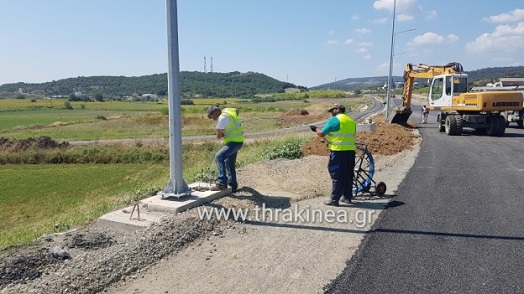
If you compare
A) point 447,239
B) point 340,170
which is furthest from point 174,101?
point 447,239

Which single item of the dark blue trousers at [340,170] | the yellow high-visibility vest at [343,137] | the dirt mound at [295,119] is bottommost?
the dirt mound at [295,119]

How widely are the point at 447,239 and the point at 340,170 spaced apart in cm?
222

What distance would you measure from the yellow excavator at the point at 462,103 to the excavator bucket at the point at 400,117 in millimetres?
2213

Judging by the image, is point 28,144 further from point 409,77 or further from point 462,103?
point 462,103

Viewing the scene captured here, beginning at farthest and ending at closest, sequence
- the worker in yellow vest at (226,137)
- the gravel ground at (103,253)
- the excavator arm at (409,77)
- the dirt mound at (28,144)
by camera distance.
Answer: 1. the dirt mound at (28,144)
2. the excavator arm at (409,77)
3. the worker in yellow vest at (226,137)
4. the gravel ground at (103,253)

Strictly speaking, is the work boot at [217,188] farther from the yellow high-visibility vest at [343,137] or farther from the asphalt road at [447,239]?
the asphalt road at [447,239]

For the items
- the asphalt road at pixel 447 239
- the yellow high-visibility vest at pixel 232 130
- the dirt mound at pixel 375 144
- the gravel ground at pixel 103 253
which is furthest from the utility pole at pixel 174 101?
the dirt mound at pixel 375 144

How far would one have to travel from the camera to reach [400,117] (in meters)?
25.9

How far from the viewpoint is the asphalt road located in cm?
474

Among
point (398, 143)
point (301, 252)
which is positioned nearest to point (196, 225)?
point (301, 252)

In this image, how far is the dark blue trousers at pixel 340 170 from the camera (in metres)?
7.75

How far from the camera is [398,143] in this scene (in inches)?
658

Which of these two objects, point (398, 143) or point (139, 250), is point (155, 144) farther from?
point (139, 250)

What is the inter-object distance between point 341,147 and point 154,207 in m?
3.35
